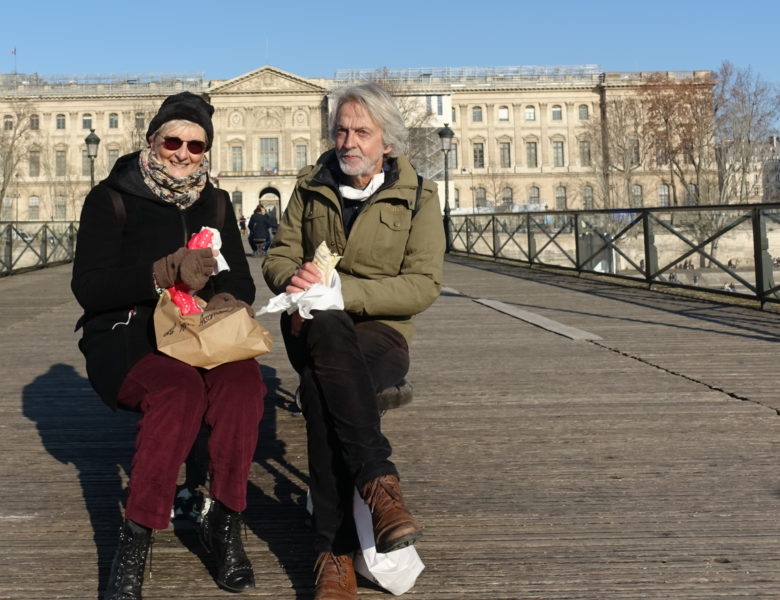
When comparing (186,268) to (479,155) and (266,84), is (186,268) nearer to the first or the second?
(266,84)

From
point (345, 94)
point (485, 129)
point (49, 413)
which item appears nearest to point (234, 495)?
point (345, 94)

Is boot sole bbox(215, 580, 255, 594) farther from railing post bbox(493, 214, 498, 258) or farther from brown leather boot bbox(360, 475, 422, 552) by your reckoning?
railing post bbox(493, 214, 498, 258)

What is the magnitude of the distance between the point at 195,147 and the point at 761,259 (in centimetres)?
664

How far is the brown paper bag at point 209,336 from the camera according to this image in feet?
7.44

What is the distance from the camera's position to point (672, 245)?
9.61 meters

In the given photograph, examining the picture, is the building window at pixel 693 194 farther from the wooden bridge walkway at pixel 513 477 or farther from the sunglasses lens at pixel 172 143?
the sunglasses lens at pixel 172 143

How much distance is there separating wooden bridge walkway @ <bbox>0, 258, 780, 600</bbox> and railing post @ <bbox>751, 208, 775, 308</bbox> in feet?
6.53

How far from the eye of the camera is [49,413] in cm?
412

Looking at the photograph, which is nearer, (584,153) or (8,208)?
(8,208)

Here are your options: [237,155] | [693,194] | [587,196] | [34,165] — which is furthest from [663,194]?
[34,165]

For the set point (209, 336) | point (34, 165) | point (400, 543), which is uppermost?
point (34, 165)

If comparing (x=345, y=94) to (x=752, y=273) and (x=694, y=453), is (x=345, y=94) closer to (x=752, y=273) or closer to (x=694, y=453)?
(x=694, y=453)

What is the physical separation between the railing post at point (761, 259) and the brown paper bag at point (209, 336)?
6738mm

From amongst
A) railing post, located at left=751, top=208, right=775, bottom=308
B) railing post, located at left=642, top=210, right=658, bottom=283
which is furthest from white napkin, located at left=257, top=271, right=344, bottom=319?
railing post, located at left=642, top=210, right=658, bottom=283
